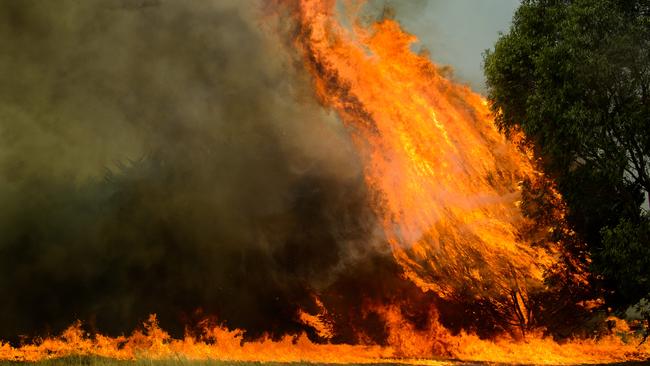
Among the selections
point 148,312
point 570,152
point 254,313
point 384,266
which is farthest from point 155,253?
point 570,152

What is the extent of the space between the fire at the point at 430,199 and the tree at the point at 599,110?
406cm

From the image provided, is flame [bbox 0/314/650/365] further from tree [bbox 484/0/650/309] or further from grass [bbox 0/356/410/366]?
tree [bbox 484/0/650/309]

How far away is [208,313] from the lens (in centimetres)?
2934

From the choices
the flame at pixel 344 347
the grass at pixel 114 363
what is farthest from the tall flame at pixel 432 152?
the grass at pixel 114 363

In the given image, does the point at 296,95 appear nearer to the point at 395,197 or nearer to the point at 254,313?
the point at 395,197

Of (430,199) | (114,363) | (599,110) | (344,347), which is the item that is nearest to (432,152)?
(430,199)

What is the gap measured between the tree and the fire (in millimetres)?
4056

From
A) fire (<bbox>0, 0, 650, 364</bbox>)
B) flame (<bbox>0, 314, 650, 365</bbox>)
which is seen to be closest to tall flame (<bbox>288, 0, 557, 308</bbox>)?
fire (<bbox>0, 0, 650, 364</bbox>)

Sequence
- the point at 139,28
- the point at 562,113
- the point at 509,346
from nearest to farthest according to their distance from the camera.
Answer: the point at 562,113 → the point at 509,346 → the point at 139,28

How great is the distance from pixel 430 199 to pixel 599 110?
9.03 metres

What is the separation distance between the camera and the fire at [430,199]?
24.3m

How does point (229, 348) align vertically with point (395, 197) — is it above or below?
below

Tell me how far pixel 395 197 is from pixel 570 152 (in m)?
9.73

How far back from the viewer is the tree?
58.2ft
